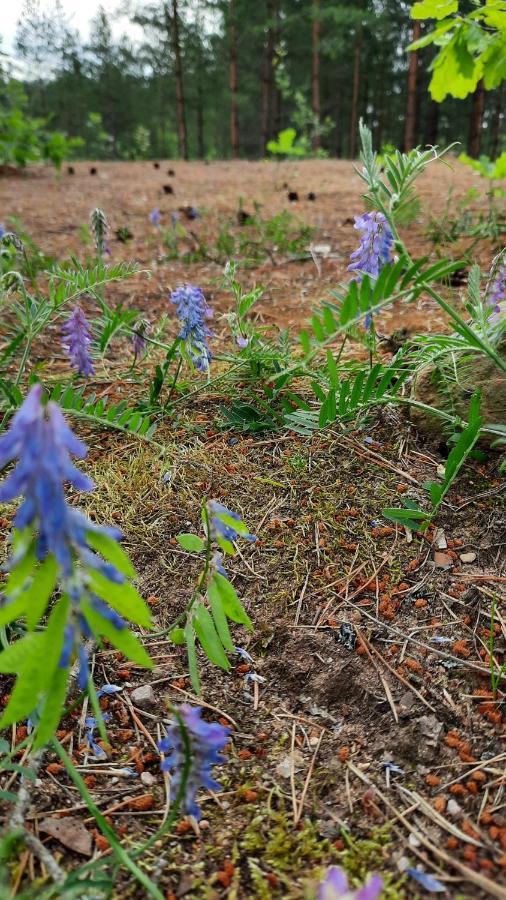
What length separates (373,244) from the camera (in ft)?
5.76

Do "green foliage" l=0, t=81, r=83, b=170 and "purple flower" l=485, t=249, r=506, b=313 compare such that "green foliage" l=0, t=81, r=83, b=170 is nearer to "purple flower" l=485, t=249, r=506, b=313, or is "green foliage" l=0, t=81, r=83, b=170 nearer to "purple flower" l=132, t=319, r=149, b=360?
"purple flower" l=132, t=319, r=149, b=360

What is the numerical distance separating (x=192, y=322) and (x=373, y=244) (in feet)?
2.07

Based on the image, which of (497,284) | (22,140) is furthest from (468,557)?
(22,140)

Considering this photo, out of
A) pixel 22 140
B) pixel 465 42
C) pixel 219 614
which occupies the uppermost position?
pixel 22 140

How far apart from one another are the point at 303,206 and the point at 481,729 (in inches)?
222

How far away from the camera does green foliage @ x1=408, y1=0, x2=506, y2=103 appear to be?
2234 millimetres

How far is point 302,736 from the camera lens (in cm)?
125

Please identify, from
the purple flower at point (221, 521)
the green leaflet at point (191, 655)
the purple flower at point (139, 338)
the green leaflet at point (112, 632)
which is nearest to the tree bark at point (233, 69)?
the purple flower at point (139, 338)

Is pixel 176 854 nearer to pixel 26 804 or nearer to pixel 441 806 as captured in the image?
pixel 26 804

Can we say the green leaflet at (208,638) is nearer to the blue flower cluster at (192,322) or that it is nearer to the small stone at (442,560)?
the small stone at (442,560)

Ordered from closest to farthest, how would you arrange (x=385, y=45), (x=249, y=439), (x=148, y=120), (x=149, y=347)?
(x=249, y=439)
(x=149, y=347)
(x=385, y=45)
(x=148, y=120)

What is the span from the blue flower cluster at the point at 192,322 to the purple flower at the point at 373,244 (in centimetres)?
56

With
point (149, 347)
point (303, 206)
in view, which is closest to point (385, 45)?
point (303, 206)

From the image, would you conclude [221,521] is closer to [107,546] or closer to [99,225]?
[107,546]
